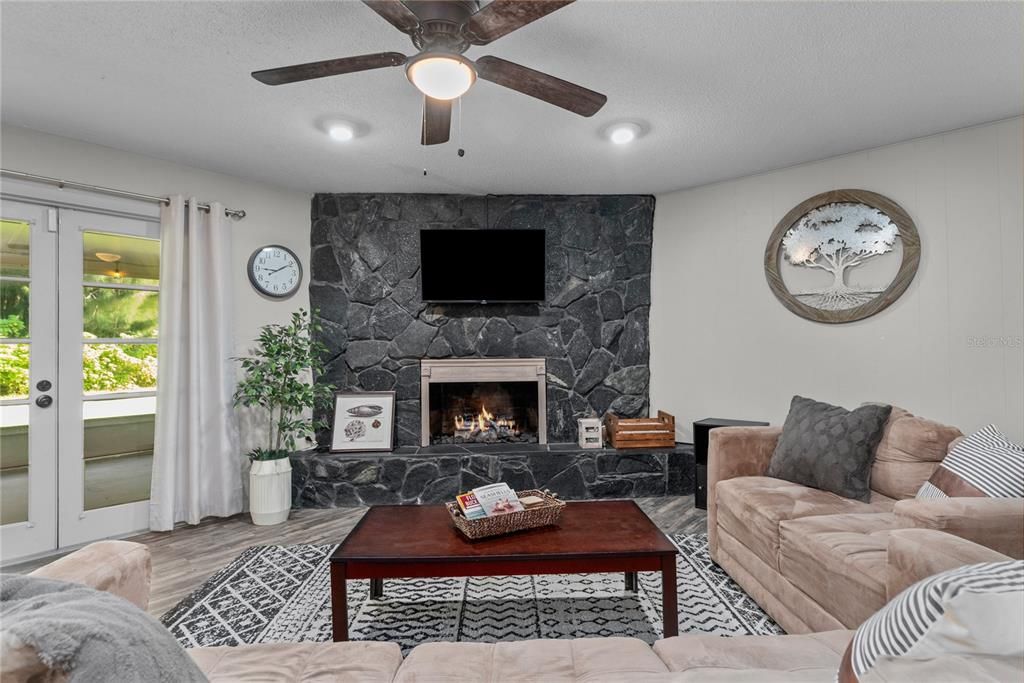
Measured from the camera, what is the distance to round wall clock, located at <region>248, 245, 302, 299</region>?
377 centimetres

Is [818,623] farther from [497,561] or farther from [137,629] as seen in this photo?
[137,629]

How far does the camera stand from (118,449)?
3246 mm

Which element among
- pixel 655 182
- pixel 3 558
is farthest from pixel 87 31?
pixel 655 182

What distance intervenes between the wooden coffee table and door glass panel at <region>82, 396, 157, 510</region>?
2259 mm

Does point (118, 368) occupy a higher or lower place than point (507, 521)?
higher

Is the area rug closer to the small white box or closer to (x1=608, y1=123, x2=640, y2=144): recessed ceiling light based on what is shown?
the small white box

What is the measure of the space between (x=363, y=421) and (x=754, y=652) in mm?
3282

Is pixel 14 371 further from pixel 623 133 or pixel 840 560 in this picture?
pixel 840 560

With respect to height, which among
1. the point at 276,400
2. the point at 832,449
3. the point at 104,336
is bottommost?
the point at 832,449

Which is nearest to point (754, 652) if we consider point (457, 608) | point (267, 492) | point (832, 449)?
point (457, 608)

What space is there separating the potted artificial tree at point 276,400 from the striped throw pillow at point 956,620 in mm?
3352

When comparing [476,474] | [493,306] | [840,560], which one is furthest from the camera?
[493,306]

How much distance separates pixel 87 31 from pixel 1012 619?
3106mm

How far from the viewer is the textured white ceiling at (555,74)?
1.94 metres
